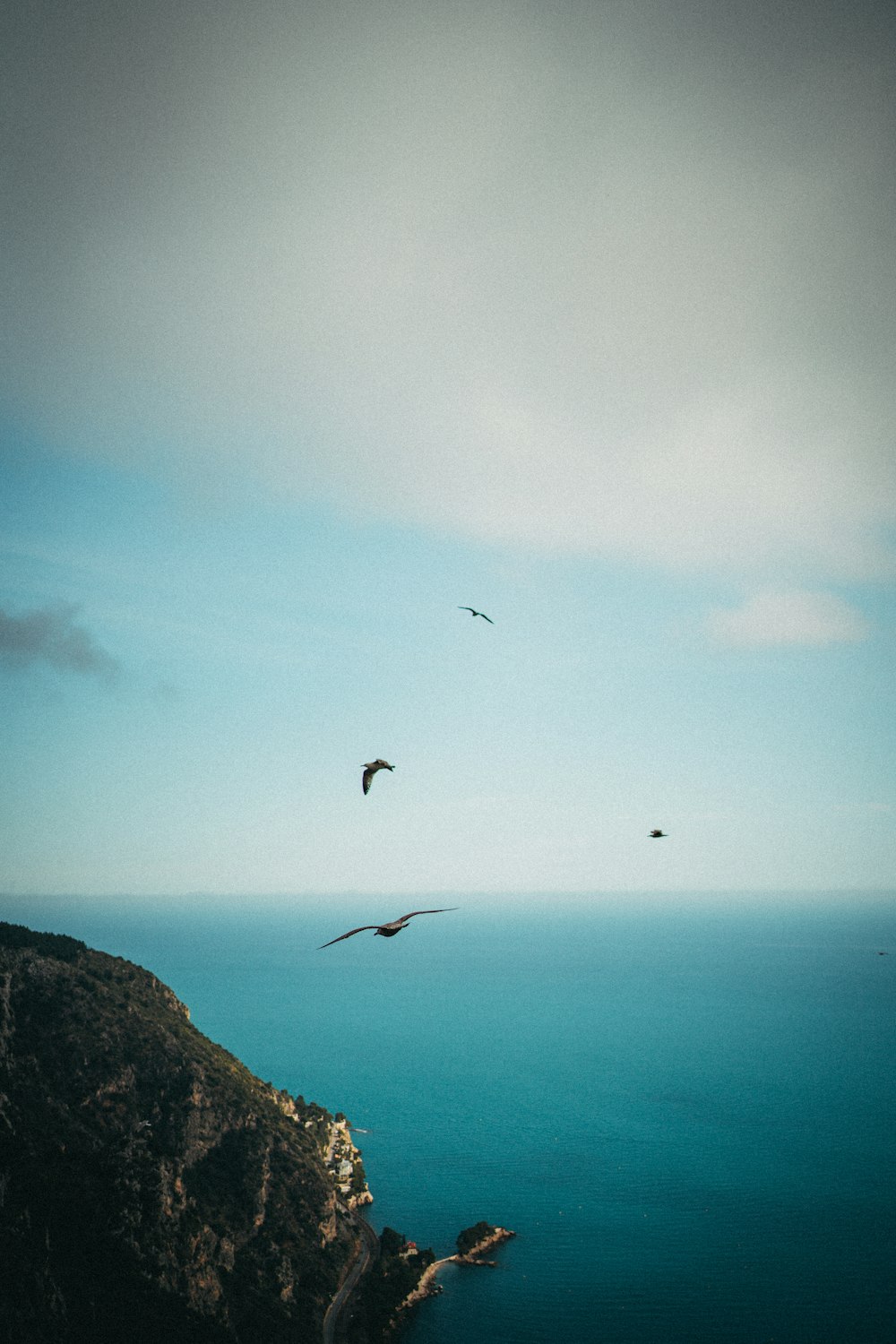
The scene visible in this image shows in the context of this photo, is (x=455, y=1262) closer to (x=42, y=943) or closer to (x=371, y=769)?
(x=42, y=943)

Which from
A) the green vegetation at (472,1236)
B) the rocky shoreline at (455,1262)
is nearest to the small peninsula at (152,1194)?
the rocky shoreline at (455,1262)

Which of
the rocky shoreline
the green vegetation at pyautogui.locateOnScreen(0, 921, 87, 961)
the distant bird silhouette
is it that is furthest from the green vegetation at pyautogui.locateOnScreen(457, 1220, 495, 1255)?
the distant bird silhouette

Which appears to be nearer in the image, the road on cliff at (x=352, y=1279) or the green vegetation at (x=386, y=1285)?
the road on cliff at (x=352, y=1279)

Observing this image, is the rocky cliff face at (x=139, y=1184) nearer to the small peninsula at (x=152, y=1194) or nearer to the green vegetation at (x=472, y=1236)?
the small peninsula at (x=152, y=1194)

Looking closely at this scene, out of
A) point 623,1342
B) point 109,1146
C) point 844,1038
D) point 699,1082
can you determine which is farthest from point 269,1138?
point 844,1038

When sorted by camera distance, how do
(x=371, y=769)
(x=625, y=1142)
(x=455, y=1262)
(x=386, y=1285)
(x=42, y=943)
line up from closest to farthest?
1. (x=371, y=769)
2. (x=386, y=1285)
3. (x=455, y=1262)
4. (x=42, y=943)
5. (x=625, y=1142)

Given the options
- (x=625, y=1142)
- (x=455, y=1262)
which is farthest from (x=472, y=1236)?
(x=625, y=1142)
